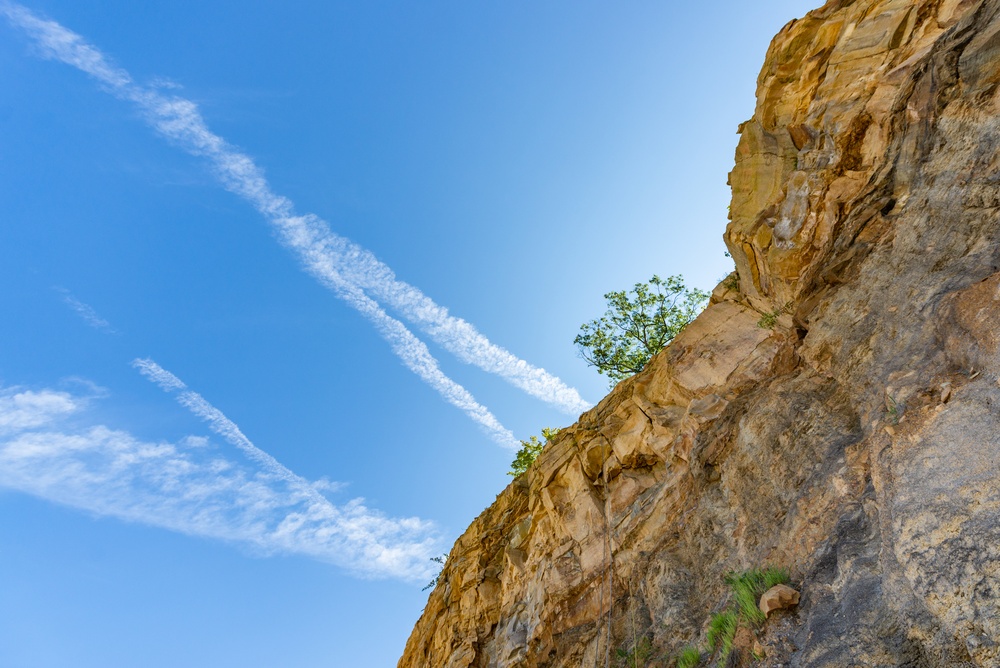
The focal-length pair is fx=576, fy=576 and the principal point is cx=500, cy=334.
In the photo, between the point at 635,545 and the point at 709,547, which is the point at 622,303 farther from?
the point at 709,547

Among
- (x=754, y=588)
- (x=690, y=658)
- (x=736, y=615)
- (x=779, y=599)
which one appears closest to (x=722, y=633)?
(x=736, y=615)

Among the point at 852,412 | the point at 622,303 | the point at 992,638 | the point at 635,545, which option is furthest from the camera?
the point at 622,303

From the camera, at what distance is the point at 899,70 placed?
10.4 meters

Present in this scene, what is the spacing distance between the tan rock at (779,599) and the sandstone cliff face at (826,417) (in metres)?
0.11

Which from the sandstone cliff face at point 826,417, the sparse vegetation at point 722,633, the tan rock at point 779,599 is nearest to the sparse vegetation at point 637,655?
the sandstone cliff face at point 826,417

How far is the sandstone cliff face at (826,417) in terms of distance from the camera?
206 inches

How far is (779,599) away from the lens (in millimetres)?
6430

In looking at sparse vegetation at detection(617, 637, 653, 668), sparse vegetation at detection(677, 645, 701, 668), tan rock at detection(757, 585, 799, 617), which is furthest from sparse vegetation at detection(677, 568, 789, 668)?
sparse vegetation at detection(617, 637, 653, 668)

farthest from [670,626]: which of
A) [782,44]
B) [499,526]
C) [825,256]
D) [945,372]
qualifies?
[782,44]

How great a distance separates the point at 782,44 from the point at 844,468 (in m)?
11.3

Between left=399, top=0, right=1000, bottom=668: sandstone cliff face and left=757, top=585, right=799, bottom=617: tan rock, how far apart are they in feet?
0.36

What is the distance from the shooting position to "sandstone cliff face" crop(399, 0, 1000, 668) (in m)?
5.22

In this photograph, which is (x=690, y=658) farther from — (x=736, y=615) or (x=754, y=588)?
(x=754, y=588)

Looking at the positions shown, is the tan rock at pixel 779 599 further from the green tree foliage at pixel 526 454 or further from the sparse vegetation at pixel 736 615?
the green tree foliage at pixel 526 454
